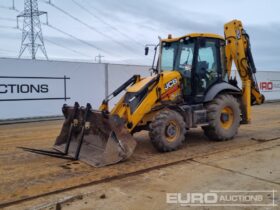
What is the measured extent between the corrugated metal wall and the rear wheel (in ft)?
29.7

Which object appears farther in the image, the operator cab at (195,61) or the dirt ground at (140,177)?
the operator cab at (195,61)

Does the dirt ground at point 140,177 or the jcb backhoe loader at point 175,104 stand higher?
the jcb backhoe loader at point 175,104

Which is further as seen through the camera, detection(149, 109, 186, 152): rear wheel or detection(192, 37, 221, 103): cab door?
detection(192, 37, 221, 103): cab door

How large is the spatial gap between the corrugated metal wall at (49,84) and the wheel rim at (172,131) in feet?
30.0

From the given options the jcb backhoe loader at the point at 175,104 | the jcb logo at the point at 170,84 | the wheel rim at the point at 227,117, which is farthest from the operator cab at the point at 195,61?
the wheel rim at the point at 227,117

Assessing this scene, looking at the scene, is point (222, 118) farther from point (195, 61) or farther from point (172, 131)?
point (172, 131)

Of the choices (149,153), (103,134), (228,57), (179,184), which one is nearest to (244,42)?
(228,57)

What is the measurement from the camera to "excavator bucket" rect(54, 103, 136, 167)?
6617mm

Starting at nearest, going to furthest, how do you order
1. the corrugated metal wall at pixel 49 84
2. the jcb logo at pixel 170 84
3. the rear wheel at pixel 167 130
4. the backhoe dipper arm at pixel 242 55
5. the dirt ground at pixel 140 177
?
the dirt ground at pixel 140 177, the rear wheel at pixel 167 130, the jcb logo at pixel 170 84, the backhoe dipper arm at pixel 242 55, the corrugated metal wall at pixel 49 84

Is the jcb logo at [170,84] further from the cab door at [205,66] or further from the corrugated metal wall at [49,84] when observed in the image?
the corrugated metal wall at [49,84]

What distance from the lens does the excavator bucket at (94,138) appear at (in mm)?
6617

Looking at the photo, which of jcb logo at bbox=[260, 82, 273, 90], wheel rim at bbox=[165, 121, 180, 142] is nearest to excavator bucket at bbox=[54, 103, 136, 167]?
wheel rim at bbox=[165, 121, 180, 142]

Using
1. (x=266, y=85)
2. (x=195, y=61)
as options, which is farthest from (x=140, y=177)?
→ (x=266, y=85)

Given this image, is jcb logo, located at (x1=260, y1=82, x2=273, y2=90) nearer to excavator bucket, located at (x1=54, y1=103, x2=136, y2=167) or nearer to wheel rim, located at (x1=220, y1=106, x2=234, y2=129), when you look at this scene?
wheel rim, located at (x1=220, y1=106, x2=234, y2=129)
